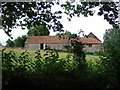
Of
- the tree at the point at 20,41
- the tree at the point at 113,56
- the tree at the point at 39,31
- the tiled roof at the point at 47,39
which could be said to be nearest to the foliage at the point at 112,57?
the tree at the point at 113,56

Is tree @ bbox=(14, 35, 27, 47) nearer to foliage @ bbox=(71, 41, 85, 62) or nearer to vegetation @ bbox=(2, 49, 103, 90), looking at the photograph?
vegetation @ bbox=(2, 49, 103, 90)

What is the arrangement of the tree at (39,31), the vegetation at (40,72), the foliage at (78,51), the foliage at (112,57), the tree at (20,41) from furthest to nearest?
the tree at (20,41) < the tree at (39,31) < the foliage at (78,51) < the foliage at (112,57) < the vegetation at (40,72)

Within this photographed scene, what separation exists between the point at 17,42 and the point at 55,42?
0.83m

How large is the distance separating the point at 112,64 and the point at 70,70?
78 cm

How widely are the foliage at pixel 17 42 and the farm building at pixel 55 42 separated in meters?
0.09

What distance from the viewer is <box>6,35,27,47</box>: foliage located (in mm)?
3316

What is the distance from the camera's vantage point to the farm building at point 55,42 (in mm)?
3432

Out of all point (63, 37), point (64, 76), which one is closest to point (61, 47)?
point (63, 37)

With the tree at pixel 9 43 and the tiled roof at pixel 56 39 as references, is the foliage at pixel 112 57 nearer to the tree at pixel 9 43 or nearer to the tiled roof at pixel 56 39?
the tiled roof at pixel 56 39

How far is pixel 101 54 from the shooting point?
328 centimetres

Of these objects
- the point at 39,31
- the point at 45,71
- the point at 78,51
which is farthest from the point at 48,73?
the point at 39,31

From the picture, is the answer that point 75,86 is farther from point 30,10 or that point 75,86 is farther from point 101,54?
point 30,10

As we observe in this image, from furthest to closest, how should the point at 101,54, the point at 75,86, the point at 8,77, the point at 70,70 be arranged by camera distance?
the point at 101,54
the point at 70,70
the point at 75,86
the point at 8,77

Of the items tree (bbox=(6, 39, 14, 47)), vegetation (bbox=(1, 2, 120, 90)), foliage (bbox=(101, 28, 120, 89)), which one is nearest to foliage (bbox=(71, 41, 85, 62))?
vegetation (bbox=(1, 2, 120, 90))
